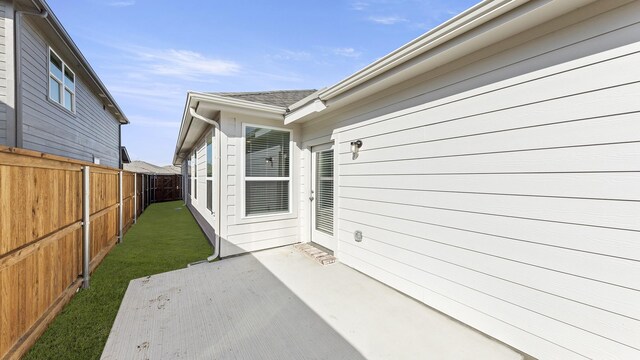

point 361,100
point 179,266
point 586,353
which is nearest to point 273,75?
point 361,100

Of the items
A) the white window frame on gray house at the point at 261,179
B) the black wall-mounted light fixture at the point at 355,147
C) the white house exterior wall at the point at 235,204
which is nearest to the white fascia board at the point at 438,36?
the black wall-mounted light fixture at the point at 355,147

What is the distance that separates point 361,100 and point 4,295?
4094 mm

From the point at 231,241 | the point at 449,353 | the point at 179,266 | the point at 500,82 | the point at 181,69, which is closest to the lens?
the point at 449,353

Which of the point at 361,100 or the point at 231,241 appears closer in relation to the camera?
the point at 361,100

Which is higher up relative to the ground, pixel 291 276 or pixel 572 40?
pixel 572 40

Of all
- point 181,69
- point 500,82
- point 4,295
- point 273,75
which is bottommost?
point 4,295

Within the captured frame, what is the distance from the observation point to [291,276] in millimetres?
3629

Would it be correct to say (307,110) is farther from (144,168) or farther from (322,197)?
(144,168)

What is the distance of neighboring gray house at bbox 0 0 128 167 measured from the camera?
15.0 ft

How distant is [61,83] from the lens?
6.46m

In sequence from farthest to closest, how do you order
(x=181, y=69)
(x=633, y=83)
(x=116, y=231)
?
(x=181, y=69), (x=116, y=231), (x=633, y=83)

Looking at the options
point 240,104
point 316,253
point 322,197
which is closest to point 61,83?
point 240,104

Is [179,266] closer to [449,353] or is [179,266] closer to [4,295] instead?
[4,295]

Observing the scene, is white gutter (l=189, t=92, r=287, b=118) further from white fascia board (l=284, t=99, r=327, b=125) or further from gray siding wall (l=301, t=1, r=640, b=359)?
gray siding wall (l=301, t=1, r=640, b=359)
